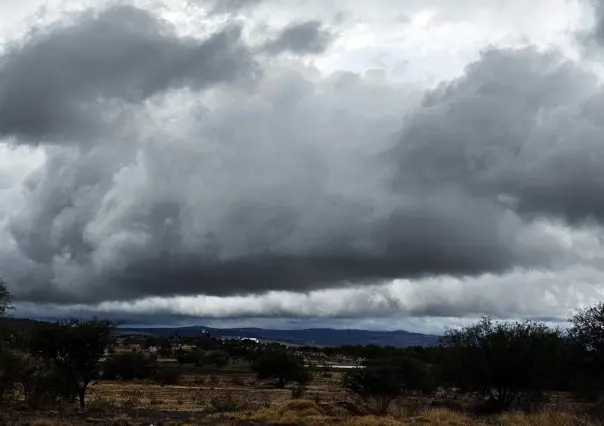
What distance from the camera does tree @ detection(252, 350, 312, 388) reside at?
85250 millimetres

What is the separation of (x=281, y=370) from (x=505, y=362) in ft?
129

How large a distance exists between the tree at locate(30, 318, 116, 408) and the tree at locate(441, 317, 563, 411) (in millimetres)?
23738

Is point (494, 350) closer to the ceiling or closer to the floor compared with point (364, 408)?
closer to the ceiling

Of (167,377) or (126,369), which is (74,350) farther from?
(126,369)

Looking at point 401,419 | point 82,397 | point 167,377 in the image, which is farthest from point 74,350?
point 167,377

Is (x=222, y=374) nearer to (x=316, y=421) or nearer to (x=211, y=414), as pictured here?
(x=211, y=414)

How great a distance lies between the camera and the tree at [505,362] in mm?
50094

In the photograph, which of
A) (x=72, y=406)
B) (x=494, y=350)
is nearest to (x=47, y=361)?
(x=72, y=406)

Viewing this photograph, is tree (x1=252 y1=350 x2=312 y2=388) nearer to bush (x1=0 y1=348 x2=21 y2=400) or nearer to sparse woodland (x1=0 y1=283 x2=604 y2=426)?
sparse woodland (x1=0 y1=283 x2=604 y2=426)

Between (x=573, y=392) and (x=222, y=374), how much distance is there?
5303cm

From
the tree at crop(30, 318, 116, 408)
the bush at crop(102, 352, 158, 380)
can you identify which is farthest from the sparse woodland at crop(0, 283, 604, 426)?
the bush at crop(102, 352, 158, 380)

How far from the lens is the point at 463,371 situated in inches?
2048

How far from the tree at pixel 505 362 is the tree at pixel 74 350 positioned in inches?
935

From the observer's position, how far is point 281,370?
281ft
